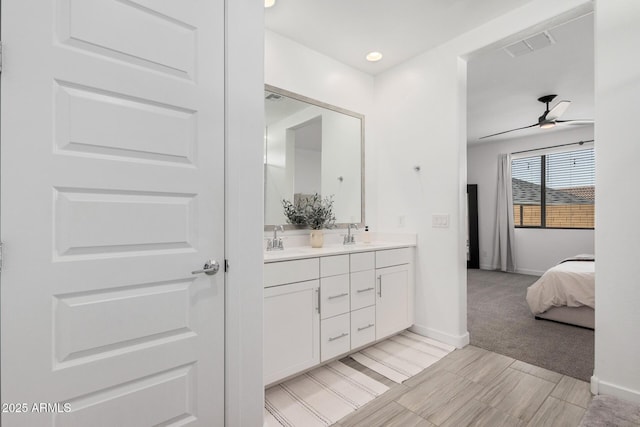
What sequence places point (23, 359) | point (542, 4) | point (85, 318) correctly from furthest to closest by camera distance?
1. point (542, 4)
2. point (85, 318)
3. point (23, 359)

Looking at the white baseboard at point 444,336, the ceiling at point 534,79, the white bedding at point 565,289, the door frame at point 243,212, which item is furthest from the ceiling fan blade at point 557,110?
the door frame at point 243,212

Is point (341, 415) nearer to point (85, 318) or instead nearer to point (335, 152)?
point (85, 318)

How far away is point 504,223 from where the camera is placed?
5930mm

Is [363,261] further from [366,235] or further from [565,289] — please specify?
[565,289]

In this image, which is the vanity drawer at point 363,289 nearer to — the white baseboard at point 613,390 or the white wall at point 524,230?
the white baseboard at point 613,390

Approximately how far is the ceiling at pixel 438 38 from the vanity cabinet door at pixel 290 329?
201cm

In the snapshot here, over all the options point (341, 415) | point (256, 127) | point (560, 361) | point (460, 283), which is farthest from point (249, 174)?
point (560, 361)

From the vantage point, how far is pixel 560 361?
2318 mm

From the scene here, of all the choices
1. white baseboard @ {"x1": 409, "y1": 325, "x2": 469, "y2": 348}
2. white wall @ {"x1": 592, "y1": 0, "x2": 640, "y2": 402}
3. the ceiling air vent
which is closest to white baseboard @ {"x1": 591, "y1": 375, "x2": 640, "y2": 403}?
white wall @ {"x1": 592, "y1": 0, "x2": 640, "y2": 402}

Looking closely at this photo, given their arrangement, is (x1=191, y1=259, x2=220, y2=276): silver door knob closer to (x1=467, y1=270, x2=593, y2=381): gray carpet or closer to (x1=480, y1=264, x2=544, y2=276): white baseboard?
(x1=467, y1=270, x2=593, y2=381): gray carpet

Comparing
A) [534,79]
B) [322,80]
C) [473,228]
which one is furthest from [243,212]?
[473,228]

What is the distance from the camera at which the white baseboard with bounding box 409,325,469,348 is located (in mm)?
2582

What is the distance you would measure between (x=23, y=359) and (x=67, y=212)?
0.51 meters

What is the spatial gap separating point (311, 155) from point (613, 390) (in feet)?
8.57
